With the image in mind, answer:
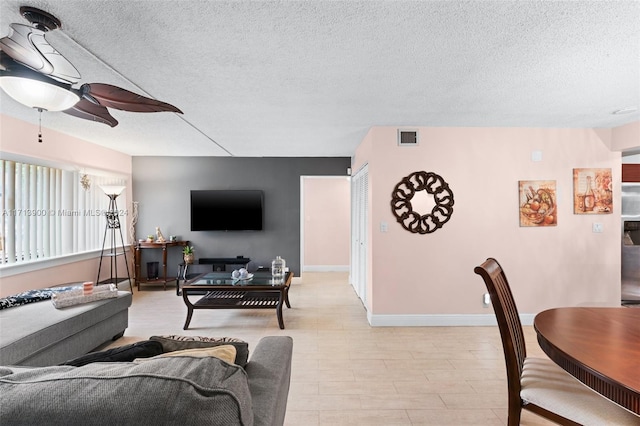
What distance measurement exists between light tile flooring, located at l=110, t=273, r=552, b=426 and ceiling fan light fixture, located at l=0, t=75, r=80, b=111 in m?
2.27

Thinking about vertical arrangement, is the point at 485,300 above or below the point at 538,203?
below

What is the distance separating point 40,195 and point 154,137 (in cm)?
155

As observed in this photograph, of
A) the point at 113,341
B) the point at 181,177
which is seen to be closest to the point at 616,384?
the point at 113,341

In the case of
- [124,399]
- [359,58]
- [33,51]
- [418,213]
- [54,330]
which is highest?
[359,58]

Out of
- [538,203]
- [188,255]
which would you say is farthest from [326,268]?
[538,203]

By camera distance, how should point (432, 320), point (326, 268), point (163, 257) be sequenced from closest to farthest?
point (432, 320), point (163, 257), point (326, 268)

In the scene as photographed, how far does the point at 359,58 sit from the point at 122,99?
1.54 m

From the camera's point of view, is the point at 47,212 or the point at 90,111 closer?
the point at 90,111

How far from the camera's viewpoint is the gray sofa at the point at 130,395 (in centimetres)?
79

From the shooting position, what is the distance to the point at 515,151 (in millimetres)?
4020

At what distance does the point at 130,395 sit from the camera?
2.65ft

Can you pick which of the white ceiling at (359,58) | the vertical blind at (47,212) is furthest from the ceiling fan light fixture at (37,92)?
the vertical blind at (47,212)

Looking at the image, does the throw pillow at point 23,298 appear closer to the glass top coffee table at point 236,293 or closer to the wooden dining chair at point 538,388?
the glass top coffee table at point 236,293

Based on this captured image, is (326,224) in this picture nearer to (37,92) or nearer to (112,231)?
(112,231)
